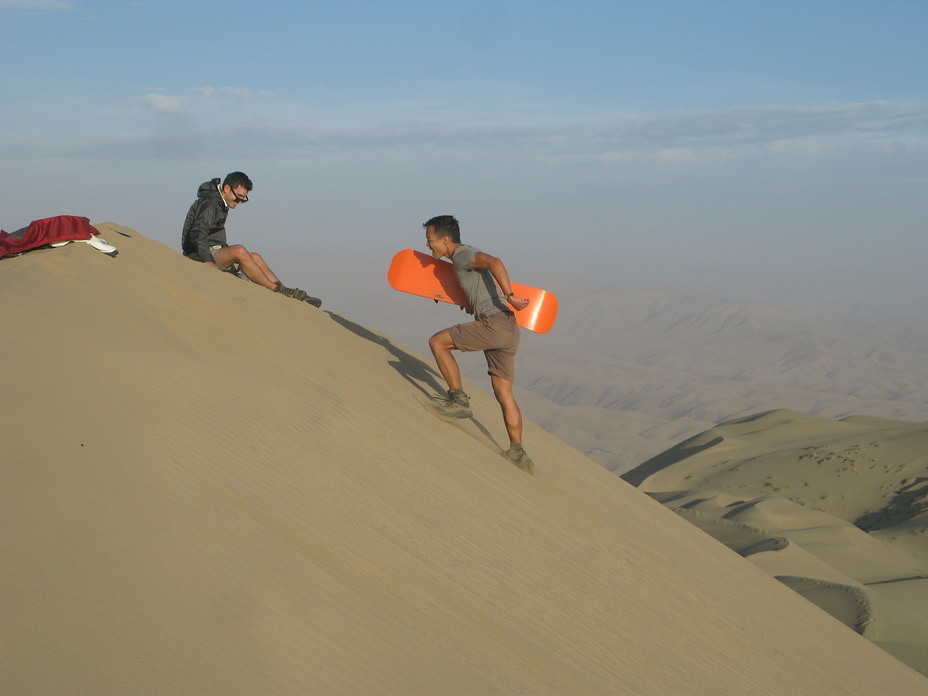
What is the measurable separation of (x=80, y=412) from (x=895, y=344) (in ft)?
332

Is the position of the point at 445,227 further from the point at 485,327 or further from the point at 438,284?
the point at 438,284

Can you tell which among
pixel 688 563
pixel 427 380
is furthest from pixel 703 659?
pixel 427 380

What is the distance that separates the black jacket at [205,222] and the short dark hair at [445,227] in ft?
10.4

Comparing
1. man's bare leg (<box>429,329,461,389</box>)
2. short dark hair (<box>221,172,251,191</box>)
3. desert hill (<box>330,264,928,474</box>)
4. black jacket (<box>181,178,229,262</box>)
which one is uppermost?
short dark hair (<box>221,172,251,191</box>)

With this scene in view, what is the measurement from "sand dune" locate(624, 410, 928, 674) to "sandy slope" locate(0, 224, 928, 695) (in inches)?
65.6

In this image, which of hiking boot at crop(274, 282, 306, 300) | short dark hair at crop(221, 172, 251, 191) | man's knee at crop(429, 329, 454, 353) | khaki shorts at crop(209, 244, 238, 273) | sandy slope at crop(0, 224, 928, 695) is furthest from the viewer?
hiking boot at crop(274, 282, 306, 300)

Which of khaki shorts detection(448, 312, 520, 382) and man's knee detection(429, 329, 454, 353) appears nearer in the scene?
khaki shorts detection(448, 312, 520, 382)

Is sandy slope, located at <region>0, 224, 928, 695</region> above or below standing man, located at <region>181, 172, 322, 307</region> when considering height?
below

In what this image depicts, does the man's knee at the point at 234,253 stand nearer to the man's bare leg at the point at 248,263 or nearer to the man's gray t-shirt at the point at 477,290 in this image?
the man's bare leg at the point at 248,263

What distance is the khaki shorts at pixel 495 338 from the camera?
5.32m

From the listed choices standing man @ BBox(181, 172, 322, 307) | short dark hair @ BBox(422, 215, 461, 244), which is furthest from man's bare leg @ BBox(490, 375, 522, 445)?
standing man @ BBox(181, 172, 322, 307)

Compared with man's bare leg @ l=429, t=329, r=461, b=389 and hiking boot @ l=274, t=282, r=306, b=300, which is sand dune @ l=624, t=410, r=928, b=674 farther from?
hiking boot @ l=274, t=282, r=306, b=300

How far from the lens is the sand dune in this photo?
701 cm

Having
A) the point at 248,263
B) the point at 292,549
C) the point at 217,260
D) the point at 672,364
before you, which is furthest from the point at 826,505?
the point at 672,364
